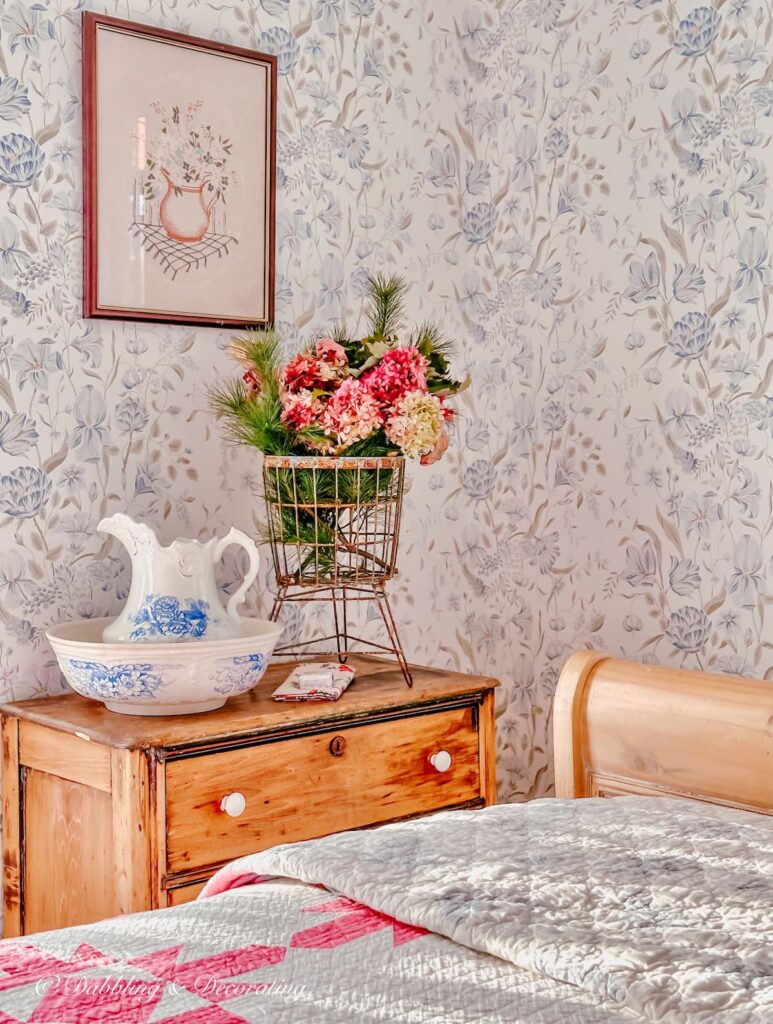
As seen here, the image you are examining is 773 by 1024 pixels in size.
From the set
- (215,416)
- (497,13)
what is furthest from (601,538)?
(497,13)

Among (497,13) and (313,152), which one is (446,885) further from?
(497,13)

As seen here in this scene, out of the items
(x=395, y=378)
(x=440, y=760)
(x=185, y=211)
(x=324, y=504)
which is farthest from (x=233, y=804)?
(x=185, y=211)

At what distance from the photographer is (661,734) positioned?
1.74 meters

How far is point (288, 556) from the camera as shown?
257 cm

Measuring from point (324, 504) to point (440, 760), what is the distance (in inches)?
20.7

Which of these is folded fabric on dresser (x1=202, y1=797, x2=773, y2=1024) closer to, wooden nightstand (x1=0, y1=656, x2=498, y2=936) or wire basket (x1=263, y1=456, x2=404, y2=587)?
wooden nightstand (x1=0, y1=656, x2=498, y2=936)

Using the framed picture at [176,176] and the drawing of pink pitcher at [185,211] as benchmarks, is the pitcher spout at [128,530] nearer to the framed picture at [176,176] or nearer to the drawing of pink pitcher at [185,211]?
the framed picture at [176,176]

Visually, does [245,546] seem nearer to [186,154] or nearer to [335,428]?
[335,428]

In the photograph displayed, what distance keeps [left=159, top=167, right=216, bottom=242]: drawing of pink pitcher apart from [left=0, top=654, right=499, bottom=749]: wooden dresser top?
90 centimetres

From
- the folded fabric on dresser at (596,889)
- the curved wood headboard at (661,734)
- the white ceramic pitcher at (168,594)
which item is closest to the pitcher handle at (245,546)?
the white ceramic pitcher at (168,594)

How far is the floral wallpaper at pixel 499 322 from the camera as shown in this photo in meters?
2.22

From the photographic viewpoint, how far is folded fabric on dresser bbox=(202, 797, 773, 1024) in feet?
2.98

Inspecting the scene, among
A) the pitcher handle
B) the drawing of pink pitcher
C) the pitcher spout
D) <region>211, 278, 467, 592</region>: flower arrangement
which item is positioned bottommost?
the pitcher handle

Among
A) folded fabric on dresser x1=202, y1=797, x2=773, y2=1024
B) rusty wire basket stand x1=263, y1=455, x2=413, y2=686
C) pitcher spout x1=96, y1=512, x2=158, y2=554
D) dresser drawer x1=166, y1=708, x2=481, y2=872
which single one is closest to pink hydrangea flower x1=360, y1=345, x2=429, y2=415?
rusty wire basket stand x1=263, y1=455, x2=413, y2=686
